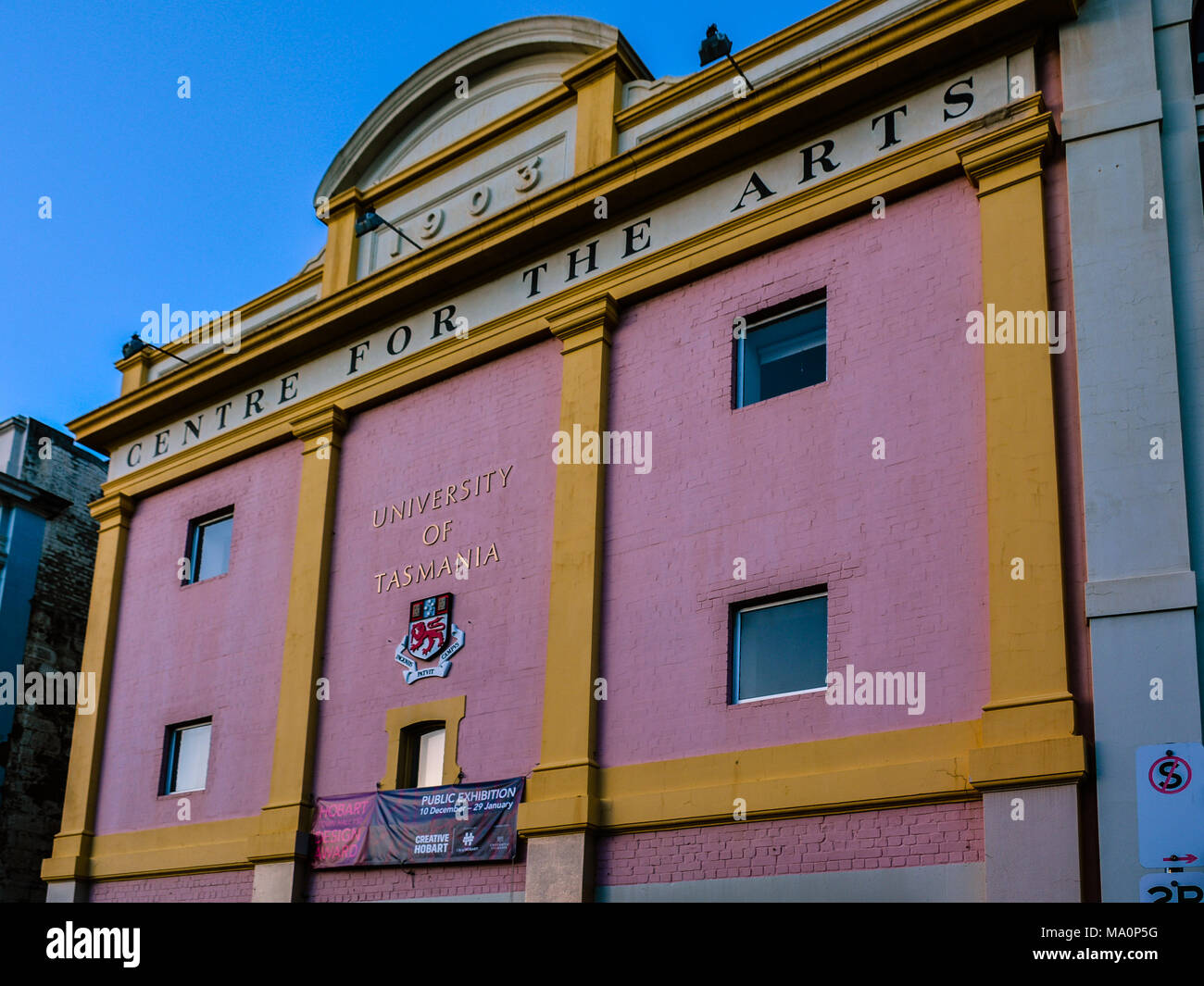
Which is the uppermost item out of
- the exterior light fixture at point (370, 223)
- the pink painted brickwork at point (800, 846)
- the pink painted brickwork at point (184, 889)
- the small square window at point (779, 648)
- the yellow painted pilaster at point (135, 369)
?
the exterior light fixture at point (370, 223)

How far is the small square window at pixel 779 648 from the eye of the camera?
15.0m

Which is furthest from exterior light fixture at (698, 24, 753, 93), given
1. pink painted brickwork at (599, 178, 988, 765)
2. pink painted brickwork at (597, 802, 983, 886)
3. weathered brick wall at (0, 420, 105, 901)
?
weathered brick wall at (0, 420, 105, 901)

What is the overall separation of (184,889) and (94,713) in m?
3.82

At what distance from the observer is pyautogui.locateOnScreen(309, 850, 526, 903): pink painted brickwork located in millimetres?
16406

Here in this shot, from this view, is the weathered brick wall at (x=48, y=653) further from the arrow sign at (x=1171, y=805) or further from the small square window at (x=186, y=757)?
the arrow sign at (x=1171, y=805)

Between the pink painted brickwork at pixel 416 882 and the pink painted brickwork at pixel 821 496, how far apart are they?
5.97 feet

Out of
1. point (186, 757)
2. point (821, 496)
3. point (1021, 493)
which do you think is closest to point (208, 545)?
point (186, 757)

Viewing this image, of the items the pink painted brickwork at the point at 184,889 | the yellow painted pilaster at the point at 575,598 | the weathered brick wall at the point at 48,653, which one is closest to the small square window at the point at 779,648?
the yellow painted pilaster at the point at 575,598

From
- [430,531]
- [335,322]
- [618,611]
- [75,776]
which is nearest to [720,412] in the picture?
[618,611]

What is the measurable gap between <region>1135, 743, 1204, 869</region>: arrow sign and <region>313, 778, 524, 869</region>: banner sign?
6998 mm

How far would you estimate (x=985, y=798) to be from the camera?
13.0m

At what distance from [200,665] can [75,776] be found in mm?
3013

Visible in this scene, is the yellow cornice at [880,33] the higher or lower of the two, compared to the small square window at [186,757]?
higher
